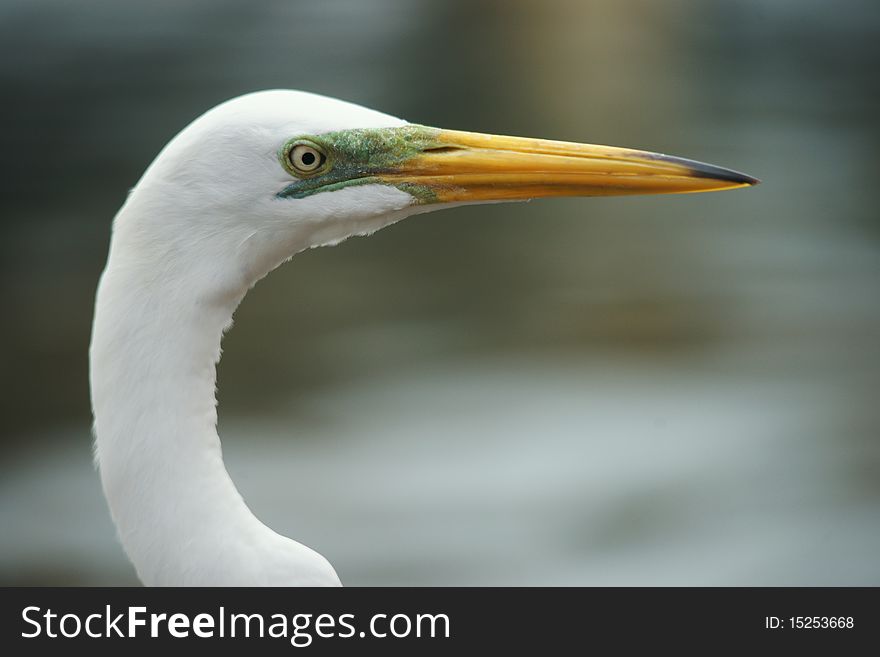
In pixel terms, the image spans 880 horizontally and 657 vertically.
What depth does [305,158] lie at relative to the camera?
56.4 inches

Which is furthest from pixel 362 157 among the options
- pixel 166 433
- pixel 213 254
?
pixel 166 433

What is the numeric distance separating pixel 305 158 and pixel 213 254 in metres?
0.17

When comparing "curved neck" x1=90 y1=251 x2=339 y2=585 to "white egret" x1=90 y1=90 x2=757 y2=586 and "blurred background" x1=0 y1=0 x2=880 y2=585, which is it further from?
"blurred background" x1=0 y1=0 x2=880 y2=585

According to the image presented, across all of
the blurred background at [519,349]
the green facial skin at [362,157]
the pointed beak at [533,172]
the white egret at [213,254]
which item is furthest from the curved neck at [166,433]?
the blurred background at [519,349]

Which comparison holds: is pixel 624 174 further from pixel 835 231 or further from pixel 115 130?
pixel 115 130

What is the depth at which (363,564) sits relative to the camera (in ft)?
13.7

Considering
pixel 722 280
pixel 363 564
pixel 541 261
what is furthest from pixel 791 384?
pixel 363 564

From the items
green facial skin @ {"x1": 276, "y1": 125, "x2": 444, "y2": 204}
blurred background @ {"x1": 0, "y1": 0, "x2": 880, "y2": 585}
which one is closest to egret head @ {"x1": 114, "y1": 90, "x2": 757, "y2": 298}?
green facial skin @ {"x1": 276, "y1": 125, "x2": 444, "y2": 204}

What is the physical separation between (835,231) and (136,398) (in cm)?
630

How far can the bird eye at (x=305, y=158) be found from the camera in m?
1.42

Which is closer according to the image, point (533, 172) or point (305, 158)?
point (305, 158)

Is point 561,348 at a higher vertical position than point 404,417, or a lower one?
higher

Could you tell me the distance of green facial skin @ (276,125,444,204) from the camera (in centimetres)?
144

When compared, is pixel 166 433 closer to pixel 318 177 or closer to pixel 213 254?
pixel 213 254
